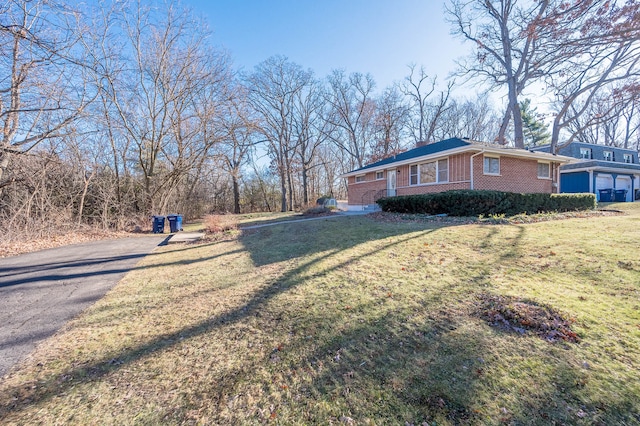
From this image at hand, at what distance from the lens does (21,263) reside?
6645 mm

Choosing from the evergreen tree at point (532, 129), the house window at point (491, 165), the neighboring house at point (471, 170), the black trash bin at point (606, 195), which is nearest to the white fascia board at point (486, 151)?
the neighboring house at point (471, 170)

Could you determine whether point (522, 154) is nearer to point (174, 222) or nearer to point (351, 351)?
point (351, 351)

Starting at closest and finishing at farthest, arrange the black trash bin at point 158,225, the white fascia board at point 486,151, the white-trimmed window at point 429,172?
the white fascia board at point 486,151
the black trash bin at point 158,225
the white-trimmed window at point 429,172

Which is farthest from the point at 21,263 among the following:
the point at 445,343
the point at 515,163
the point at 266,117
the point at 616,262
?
the point at 266,117

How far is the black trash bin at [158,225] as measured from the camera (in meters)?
13.3

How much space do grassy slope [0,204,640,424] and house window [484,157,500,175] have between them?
913 centimetres

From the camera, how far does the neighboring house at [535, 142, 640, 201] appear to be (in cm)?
2080

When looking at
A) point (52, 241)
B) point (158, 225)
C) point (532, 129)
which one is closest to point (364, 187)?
point (158, 225)

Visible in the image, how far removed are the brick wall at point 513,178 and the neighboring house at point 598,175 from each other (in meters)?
8.51

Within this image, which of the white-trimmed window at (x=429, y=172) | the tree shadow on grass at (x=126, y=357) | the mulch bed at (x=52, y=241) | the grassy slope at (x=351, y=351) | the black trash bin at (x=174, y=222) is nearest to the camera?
the grassy slope at (x=351, y=351)

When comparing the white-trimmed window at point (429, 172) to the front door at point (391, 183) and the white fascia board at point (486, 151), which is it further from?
the front door at point (391, 183)

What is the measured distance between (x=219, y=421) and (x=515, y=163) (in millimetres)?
17005

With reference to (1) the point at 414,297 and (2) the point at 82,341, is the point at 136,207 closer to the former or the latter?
(2) the point at 82,341

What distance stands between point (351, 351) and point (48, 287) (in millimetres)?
5775
